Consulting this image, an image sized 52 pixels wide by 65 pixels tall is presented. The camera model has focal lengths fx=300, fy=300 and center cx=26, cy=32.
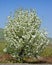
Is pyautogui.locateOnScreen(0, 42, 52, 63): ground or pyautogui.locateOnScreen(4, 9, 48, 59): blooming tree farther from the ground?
pyautogui.locateOnScreen(4, 9, 48, 59): blooming tree

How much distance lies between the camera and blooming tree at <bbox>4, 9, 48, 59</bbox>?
25.7m

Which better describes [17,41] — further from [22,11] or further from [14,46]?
[22,11]

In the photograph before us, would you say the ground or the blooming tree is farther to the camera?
the ground

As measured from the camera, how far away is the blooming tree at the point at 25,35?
84.3 ft

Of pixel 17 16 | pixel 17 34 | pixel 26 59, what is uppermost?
pixel 17 16

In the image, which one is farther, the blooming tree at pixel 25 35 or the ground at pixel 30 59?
the ground at pixel 30 59

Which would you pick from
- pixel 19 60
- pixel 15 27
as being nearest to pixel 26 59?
pixel 19 60

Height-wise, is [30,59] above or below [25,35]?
below

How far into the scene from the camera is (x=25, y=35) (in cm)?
2550

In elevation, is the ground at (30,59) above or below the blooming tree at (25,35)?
below

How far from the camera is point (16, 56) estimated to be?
26.5m

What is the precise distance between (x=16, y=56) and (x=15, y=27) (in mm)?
2605

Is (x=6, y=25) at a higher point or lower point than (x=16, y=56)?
higher

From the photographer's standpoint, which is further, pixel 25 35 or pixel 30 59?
pixel 30 59
